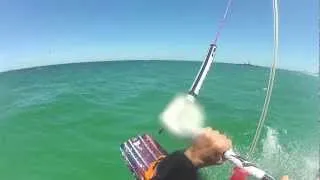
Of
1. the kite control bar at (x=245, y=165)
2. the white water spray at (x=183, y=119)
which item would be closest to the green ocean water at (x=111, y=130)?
the white water spray at (x=183, y=119)

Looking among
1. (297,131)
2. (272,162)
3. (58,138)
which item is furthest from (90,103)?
(272,162)

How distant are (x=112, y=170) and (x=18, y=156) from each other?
7.62 ft

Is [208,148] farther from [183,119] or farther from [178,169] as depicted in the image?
[183,119]

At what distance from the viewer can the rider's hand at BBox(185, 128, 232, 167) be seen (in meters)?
1.93

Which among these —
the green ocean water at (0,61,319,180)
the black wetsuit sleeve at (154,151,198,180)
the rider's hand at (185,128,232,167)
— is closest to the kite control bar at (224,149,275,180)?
the rider's hand at (185,128,232,167)

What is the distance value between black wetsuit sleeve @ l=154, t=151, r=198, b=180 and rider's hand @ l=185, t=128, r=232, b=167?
3cm

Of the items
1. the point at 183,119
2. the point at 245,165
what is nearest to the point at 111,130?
the point at 183,119

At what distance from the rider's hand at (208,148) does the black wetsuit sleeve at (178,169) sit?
0.09 ft

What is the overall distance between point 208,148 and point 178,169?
17cm

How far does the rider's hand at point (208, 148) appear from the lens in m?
1.93

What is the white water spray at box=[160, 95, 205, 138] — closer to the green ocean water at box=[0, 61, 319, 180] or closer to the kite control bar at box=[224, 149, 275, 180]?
the kite control bar at box=[224, 149, 275, 180]

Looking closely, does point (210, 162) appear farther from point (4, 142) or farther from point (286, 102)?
point (286, 102)

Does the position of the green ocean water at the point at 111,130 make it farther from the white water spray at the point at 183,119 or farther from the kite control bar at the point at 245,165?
the kite control bar at the point at 245,165

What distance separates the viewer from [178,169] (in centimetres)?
198
